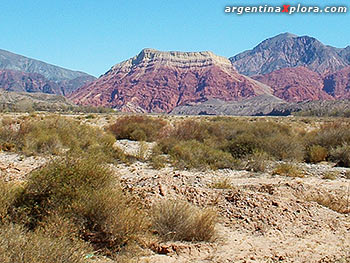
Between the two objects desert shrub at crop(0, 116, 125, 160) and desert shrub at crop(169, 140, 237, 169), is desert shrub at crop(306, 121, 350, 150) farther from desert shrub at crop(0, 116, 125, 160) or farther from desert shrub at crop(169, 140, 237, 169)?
desert shrub at crop(0, 116, 125, 160)

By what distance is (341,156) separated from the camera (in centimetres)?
1756

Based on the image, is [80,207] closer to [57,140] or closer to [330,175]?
[330,175]

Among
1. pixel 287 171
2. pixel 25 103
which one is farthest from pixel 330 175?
pixel 25 103

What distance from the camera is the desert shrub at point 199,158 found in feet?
53.1

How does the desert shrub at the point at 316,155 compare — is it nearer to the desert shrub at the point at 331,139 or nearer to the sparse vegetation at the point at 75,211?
the desert shrub at the point at 331,139

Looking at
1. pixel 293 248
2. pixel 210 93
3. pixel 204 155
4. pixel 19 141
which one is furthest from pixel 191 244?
pixel 210 93

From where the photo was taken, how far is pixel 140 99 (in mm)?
193250

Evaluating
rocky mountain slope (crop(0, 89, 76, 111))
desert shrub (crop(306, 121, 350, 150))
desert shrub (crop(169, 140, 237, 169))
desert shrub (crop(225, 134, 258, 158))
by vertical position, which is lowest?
rocky mountain slope (crop(0, 89, 76, 111))

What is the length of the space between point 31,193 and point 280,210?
5.05 m

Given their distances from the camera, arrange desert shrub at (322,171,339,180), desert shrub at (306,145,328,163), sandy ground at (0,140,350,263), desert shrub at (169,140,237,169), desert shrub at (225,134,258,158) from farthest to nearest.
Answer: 1. desert shrub at (225,134,258,158)
2. desert shrub at (306,145,328,163)
3. desert shrub at (169,140,237,169)
4. desert shrub at (322,171,339,180)
5. sandy ground at (0,140,350,263)

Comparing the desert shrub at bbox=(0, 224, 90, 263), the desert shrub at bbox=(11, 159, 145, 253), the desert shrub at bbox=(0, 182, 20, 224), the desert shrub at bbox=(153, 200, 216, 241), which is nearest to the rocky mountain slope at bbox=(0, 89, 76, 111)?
the desert shrub at bbox=(0, 182, 20, 224)

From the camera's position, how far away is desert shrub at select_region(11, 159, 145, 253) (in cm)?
636

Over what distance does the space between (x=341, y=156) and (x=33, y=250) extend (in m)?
15.8

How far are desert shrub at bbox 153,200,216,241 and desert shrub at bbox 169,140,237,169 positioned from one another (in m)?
8.56
